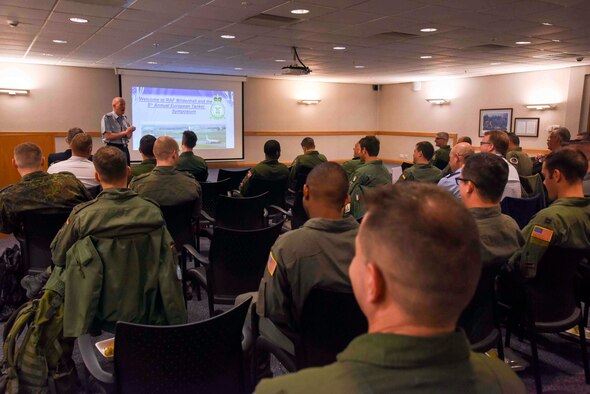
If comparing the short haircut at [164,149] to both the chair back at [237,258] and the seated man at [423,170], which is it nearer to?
the chair back at [237,258]

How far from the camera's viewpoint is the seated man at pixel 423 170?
4.70 m

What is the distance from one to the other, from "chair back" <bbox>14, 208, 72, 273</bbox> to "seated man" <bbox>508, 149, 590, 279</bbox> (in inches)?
109

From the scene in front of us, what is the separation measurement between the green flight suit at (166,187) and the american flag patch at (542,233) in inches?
95.5

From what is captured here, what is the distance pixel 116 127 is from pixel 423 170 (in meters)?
4.10

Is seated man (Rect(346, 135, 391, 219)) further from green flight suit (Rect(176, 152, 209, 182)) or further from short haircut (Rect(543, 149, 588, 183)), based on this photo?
green flight suit (Rect(176, 152, 209, 182))

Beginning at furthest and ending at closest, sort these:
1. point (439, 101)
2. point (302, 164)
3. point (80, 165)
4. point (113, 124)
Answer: point (439, 101) < point (113, 124) < point (302, 164) < point (80, 165)

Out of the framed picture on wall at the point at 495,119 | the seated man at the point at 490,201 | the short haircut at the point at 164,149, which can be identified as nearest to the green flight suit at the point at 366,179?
the short haircut at the point at 164,149

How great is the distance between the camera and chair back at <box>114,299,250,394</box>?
58.1 inches

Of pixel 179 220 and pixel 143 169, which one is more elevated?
pixel 143 169

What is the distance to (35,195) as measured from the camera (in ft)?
9.95

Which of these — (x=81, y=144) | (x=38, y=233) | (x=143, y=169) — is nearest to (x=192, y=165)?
(x=143, y=169)

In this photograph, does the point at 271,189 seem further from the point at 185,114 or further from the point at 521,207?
the point at 185,114

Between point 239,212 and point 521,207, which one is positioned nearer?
point 521,207

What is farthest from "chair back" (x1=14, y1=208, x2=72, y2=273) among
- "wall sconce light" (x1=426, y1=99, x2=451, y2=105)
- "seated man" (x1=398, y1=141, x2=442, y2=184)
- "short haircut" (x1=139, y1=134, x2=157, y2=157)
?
"wall sconce light" (x1=426, y1=99, x2=451, y2=105)
